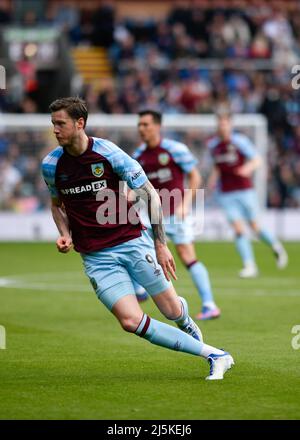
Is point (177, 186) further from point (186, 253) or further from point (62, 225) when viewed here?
point (62, 225)

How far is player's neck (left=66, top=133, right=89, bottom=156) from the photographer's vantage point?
841 centimetres

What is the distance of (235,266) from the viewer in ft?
64.4

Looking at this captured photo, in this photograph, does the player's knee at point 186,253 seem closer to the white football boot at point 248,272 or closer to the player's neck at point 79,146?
the player's neck at point 79,146

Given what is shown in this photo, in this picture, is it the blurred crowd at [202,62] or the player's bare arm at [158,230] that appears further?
the blurred crowd at [202,62]

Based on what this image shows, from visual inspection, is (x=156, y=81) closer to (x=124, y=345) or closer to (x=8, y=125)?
(x=8, y=125)

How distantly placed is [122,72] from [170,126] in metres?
4.77

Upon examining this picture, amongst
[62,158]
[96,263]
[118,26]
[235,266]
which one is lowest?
[235,266]

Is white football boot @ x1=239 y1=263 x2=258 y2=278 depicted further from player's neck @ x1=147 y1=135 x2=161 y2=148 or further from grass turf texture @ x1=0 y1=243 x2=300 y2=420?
player's neck @ x1=147 y1=135 x2=161 y2=148

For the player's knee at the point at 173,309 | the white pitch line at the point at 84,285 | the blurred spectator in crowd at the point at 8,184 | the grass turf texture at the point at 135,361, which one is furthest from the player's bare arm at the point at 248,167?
the player's knee at the point at 173,309

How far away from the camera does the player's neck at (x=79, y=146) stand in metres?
8.41

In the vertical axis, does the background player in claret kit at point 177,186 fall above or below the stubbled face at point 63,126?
below

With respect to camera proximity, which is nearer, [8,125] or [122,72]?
[8,125]

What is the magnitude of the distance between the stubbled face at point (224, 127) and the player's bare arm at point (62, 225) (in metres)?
8.83

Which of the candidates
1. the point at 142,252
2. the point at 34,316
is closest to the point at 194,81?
the point at 34,316
